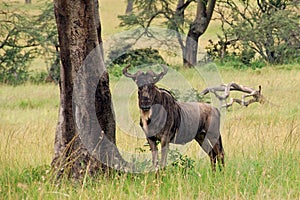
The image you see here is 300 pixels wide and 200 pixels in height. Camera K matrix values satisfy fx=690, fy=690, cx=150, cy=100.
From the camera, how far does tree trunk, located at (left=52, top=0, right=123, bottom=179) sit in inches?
299

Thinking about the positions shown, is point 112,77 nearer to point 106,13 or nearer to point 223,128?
point 223,128

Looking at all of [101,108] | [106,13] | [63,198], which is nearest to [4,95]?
[101,108]

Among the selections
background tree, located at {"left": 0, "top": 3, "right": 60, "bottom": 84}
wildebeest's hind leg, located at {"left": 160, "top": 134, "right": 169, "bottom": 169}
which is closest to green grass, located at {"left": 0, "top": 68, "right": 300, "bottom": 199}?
wildebeest's hind leg, located at {"left": 160, "top": 134, "right": 169, "bottom": 169}

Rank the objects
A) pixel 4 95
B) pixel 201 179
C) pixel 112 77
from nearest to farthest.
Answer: pixel 201 179 → pixel 4 95 → pixel 112 77

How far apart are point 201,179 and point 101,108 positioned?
4.87 ft

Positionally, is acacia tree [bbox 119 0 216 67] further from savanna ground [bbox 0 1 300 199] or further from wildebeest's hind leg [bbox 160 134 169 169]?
wildebeest's hind leg [bbox 160 134 169 169]

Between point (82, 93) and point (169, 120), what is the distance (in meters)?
1.15

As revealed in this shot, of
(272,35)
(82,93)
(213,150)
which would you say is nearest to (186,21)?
(272,35)

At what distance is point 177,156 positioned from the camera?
7.74 m

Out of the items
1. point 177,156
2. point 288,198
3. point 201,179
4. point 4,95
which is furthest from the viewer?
point 4,95

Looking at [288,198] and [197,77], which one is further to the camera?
[197,77]

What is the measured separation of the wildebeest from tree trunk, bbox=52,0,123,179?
40 cm

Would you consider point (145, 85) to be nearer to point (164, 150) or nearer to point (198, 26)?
point (164, 150)

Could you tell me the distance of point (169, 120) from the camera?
322 inches
